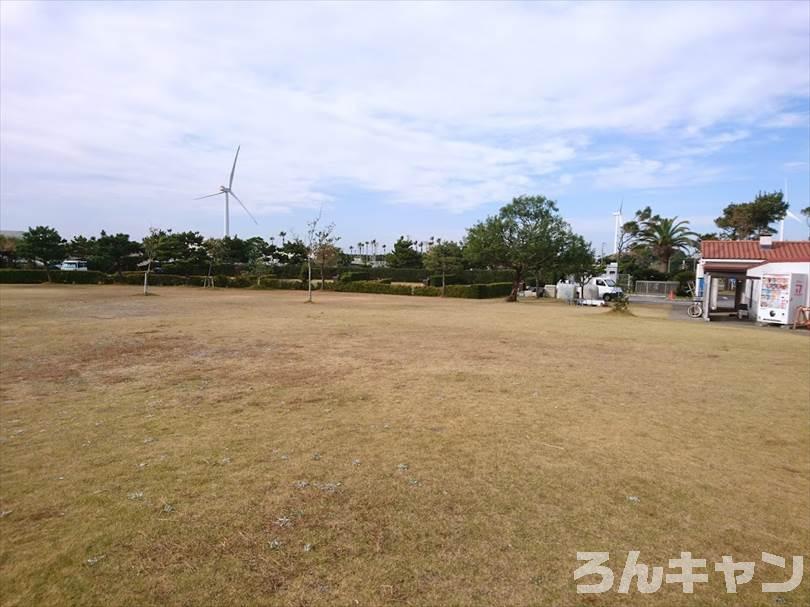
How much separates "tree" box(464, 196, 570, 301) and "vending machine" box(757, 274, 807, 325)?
1174 cm

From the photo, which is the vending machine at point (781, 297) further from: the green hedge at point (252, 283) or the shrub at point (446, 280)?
the shrub at point (446, 280)

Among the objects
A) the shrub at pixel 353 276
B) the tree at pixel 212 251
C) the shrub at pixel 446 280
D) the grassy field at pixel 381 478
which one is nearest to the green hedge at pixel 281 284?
the shrub at pixel 353 276

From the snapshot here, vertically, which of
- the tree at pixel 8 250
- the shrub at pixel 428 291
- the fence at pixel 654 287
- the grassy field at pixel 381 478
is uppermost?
the tree at pixel 8 250

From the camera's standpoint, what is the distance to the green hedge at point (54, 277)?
3812cm

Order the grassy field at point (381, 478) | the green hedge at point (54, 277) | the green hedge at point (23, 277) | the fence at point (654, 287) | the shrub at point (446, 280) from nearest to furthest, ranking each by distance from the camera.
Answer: the grassy field at point (381, 478)
the green hedge at point (23, 277)
the green hedge at point (54, 277)
the shrub at point (446, 280)
the fence at point (654, 287)

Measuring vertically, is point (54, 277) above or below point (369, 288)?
above

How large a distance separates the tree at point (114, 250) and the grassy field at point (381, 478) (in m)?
45.6

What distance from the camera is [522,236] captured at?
29.1 meters

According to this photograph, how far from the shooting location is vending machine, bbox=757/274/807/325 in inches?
695

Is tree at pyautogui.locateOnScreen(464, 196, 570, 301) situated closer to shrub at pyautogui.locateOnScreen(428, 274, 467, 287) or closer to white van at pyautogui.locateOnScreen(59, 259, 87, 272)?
shrub at pyautogui.locateOnScreen(428, 274, 467, 287)

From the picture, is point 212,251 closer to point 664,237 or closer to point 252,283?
point 252,283

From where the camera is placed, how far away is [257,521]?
303 cm

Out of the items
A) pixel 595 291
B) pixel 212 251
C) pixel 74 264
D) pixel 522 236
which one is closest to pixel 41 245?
pixel 74 264

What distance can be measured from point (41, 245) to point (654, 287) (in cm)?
5701
